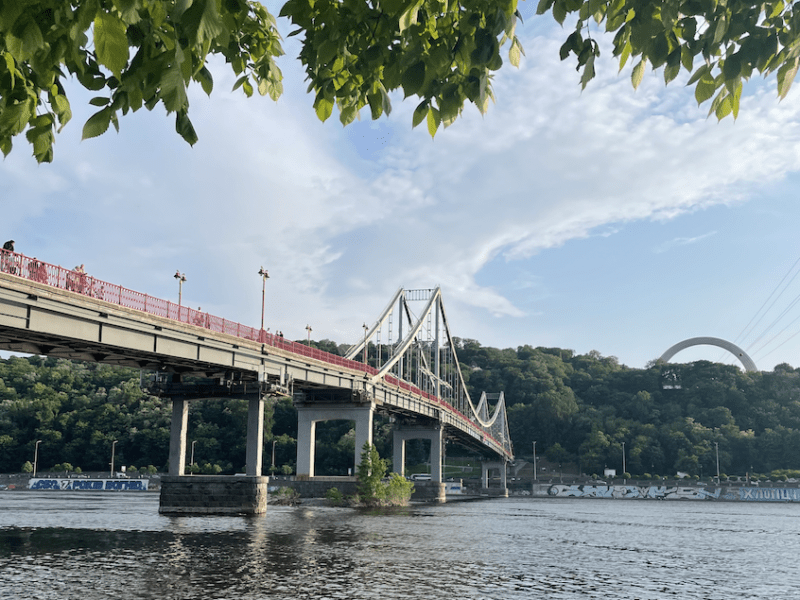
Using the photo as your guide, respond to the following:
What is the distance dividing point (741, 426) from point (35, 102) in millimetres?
216131

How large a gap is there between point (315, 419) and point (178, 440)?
72.4 feet

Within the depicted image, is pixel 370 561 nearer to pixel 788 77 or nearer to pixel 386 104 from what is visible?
pixel 386 104

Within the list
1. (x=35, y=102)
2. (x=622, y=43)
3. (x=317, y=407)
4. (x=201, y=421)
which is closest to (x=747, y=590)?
(x=622, y=43)

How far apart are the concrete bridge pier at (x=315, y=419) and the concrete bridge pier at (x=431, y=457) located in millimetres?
29318

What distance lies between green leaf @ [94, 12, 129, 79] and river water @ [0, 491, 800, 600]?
19854 mm

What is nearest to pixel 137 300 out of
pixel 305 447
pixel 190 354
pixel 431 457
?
pixel 190 354

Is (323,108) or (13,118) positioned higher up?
(323,108)

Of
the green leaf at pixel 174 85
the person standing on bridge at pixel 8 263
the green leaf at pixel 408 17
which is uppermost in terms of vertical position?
the person standing on bridge at pixel 8 263

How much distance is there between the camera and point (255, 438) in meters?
59.7

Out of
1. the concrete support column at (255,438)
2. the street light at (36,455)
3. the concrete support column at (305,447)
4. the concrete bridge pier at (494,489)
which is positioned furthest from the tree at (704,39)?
the concrete bridge pier at (494,489)

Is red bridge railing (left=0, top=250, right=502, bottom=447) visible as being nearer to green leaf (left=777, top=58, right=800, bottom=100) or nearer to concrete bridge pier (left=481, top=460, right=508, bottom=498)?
green leaf (left=777, top=58, right=800, bottom=100)

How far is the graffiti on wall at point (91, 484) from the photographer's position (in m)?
131

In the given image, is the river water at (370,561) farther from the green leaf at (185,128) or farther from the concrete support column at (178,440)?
the green leaf at (185,128)

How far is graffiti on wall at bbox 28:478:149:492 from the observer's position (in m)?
131
